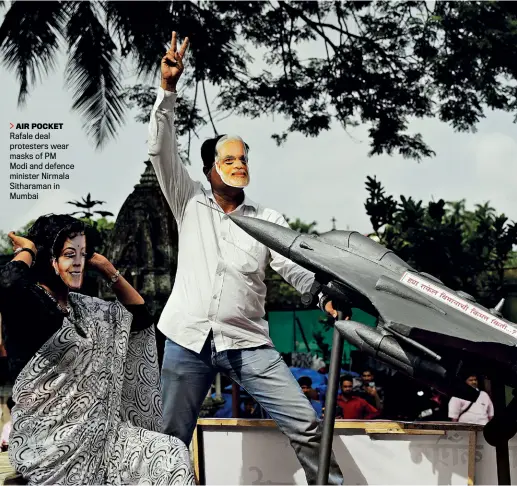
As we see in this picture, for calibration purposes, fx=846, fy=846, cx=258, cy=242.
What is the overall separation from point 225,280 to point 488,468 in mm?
1299

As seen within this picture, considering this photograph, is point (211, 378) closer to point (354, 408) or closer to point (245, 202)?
point (245, 202)

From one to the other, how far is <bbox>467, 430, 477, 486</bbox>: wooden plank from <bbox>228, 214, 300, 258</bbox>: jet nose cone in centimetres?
109

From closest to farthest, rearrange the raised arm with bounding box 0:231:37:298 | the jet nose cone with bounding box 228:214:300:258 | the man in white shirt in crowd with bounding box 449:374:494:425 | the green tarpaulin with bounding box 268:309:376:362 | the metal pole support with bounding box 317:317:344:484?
1. the metal pole support with bounding box 317:317:344:484
2. the jet nose cone with bounding box 228:214:300:258
3. the raised arm with bounding box 0:231:37:298
4. the man in white shirt in crowd with bounding box 449:374:494:425
5. the green tarpaulin with bounding box 268:309:376:362

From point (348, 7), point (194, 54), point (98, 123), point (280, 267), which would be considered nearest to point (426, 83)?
point (348, 7)

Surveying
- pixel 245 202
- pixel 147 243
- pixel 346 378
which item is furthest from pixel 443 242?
pixel 245 202

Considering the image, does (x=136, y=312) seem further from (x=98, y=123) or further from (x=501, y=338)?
(x=98, y=123)

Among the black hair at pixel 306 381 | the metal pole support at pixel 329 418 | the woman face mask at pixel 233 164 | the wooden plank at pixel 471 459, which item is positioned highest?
the woman face mask at pixel 233 164

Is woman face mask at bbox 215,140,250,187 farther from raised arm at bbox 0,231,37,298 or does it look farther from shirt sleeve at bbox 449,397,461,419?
shirt sleeve at bbox 449,397,461,419

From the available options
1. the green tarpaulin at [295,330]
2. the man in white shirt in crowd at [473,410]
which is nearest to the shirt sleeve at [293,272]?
the man in white shirt in crowd at [473,410]

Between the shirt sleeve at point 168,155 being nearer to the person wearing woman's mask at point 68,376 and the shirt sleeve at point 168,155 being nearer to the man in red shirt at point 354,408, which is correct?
the person wearing woman's mask at point 68,376

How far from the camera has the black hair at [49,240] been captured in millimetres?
3334

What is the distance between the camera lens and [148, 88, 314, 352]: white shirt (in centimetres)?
351

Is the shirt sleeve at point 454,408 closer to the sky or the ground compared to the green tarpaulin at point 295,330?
closer to the ground

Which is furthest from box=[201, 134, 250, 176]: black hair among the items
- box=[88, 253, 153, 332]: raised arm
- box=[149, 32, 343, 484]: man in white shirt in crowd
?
box=[88, 253, 153, 332]: raised arm
